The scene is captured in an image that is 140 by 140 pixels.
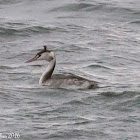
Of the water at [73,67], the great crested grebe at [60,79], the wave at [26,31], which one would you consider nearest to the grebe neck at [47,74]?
the great crested grebe at [60,79]

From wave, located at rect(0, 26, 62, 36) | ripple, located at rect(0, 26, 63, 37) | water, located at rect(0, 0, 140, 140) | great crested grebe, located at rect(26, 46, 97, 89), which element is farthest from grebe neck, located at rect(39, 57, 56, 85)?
wave, located at rect(0, 26, 62, 36)

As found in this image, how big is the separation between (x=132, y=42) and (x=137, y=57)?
184 cm

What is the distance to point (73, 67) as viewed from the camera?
19.4 m

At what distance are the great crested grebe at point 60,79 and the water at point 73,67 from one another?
0.68ft

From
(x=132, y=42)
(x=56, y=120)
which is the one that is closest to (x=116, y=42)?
(x=132, y=42)

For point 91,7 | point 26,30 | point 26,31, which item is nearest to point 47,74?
point 26,31

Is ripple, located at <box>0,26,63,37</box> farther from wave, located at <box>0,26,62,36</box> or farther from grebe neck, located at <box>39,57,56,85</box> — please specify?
grebe neck, located at <box>39,57,56,85</box>

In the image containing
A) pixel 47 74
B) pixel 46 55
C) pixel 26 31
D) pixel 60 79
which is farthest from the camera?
pixel 26 31

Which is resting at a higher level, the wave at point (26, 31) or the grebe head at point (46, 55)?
the grebe head at point (46, 55)

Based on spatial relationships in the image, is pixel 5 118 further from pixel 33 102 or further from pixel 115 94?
pixel 115 94

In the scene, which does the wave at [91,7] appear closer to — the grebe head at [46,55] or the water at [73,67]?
the water at [73,67]

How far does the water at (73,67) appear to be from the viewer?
13734 mm

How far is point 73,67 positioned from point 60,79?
6.34 feet

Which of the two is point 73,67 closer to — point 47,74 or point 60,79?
point 47,74
